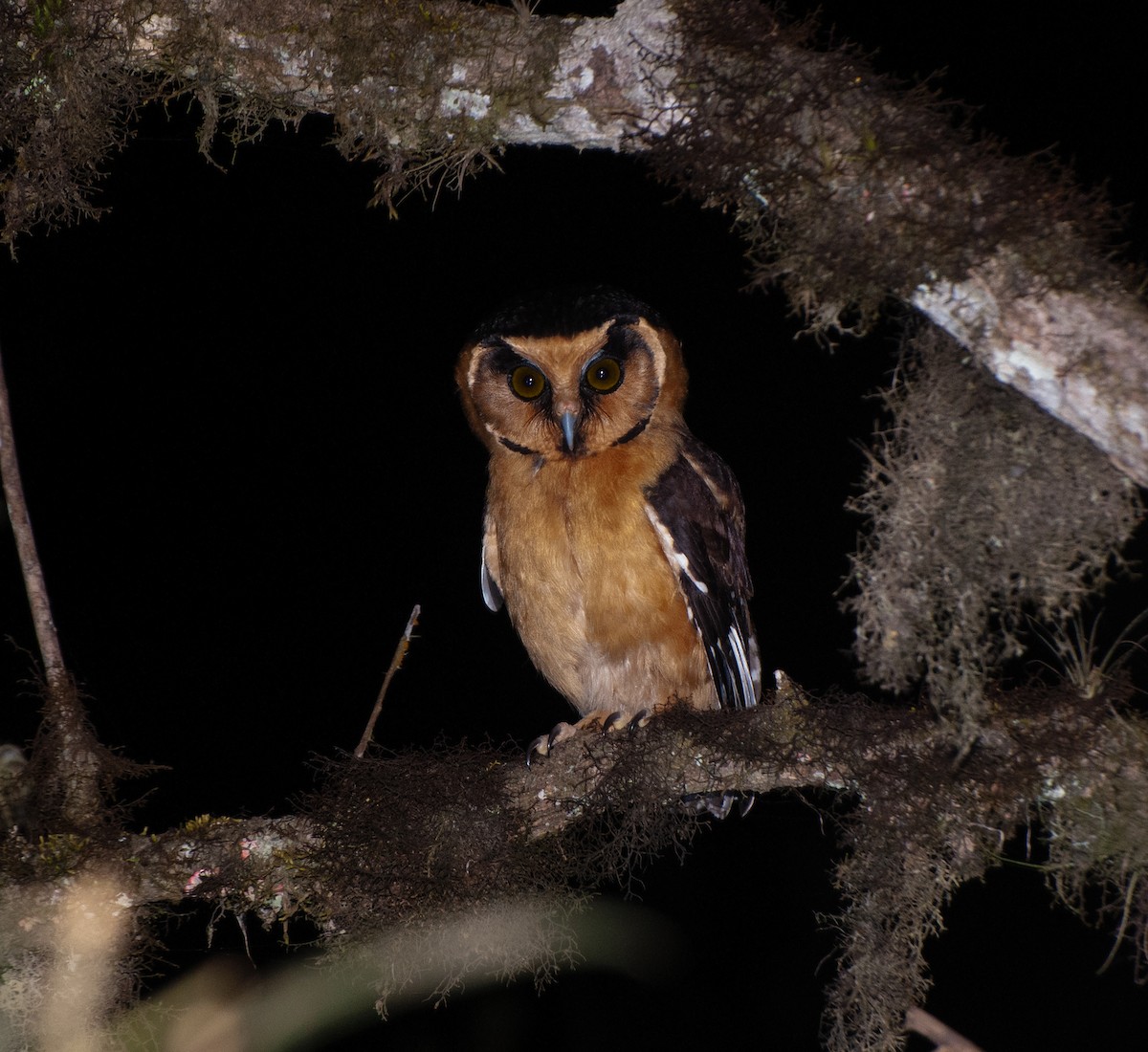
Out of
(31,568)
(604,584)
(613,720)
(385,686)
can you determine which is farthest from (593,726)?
(31,568)

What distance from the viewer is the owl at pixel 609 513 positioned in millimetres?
2705

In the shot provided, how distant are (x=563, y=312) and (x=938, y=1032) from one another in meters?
1.95

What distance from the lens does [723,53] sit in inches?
63.9

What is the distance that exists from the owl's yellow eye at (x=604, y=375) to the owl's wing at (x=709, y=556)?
0.97 feet

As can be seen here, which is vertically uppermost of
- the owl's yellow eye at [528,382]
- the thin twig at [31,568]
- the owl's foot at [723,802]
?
the owl's yellow eye at [528,382]

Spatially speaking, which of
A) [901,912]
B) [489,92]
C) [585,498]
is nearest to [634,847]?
[901,912]

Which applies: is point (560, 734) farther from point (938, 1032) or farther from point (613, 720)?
point (938, 1032)

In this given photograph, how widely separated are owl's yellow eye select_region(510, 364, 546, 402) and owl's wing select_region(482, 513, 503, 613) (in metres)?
0.45

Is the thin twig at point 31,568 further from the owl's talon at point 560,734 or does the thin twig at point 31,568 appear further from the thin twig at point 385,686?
the owl's talon at point 560,734

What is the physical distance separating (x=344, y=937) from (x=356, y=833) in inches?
9.0

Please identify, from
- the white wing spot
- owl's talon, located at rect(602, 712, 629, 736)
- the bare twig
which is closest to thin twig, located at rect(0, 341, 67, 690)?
owl's talon, located at rect(602, 712, 629, 736)

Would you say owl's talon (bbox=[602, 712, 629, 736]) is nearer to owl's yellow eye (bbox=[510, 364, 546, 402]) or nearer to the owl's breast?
the owl's breast

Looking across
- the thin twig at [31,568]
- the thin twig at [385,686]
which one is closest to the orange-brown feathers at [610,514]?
the thin twig at [385,686]

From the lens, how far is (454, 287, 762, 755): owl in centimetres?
271
